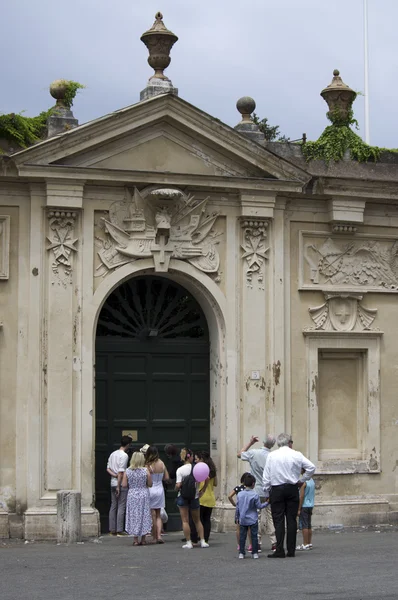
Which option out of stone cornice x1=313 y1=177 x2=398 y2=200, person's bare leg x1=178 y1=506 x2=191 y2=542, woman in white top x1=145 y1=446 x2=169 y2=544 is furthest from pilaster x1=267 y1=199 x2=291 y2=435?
person's bare leg x1=178 y1=506 x2=191 y2=542

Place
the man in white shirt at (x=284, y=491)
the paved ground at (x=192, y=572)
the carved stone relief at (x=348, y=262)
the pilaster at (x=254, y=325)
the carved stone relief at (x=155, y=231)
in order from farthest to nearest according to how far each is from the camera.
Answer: the carved stone relief at (x=348, y=262), the pilaster at (x=254, y=325), the carved stone relief at (x=155, y=231), the man in white shirt at (x=284, y=491), the paved ground at (x=192, y=572)

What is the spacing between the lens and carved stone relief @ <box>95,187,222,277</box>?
18875 mm

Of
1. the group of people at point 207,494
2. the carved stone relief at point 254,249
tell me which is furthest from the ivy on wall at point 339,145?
the group of people at point 207,494

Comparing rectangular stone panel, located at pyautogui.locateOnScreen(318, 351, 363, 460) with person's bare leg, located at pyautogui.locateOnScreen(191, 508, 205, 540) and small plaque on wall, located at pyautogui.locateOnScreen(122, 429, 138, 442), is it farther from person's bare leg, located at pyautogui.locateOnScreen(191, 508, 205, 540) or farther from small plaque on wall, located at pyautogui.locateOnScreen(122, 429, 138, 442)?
person's bare leg, located at pyautogui.locateOnScreen(191, 508, 205, 540)

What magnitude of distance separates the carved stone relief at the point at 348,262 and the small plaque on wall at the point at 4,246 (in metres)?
4.60

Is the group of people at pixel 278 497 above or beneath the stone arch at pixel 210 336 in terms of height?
beneath

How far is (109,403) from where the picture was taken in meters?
19.4

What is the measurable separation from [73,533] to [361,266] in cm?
638

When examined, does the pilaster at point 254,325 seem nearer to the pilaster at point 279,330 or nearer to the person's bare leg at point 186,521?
the pilaster at point 279,330

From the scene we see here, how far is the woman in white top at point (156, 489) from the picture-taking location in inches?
697

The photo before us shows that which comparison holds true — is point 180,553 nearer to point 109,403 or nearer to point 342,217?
point 109,403

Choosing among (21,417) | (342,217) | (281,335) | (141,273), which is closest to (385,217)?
(342,217)

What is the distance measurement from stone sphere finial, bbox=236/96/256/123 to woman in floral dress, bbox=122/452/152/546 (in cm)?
579

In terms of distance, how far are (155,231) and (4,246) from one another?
7.41 feet
